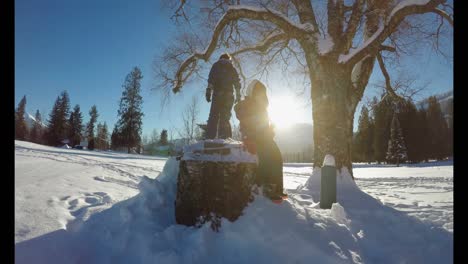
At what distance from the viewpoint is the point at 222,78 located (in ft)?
15.3

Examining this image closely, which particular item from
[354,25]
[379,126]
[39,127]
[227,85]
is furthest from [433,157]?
[39,127]

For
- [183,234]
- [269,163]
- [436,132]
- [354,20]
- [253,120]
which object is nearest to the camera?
[183,234]

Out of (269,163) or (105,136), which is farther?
(105,136)

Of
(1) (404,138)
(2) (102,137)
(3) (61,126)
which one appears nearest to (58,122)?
(3) (61,126)

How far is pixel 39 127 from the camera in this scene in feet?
226

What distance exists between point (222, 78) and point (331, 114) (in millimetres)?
3846

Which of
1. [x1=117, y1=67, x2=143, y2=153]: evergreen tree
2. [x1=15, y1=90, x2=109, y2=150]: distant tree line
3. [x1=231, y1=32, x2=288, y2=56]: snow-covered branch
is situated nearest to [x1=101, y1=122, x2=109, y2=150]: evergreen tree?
[x1=15, y1=90, x2=109, y2=150]: distant tree line

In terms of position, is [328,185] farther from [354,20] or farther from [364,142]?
[364,142]

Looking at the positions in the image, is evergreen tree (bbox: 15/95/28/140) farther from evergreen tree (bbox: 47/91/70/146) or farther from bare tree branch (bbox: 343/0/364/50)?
bare tree branch (bbox: 343/0/364/50)

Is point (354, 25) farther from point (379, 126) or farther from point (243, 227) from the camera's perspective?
point (379, 126)

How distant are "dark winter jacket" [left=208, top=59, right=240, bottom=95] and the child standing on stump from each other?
1.47ft
